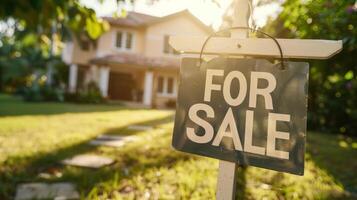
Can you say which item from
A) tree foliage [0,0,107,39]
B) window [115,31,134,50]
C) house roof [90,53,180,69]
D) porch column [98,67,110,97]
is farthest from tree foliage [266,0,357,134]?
window [115,31,134,50]

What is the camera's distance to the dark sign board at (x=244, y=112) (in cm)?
124

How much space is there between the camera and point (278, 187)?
3398 millimetres

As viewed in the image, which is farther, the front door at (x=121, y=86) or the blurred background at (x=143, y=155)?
the front door at (x=121, y=86)

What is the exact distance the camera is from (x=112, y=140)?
6465 millimetres

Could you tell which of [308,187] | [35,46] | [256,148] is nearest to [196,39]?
[256,148]

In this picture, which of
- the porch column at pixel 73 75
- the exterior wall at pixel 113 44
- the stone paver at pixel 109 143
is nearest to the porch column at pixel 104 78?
the exterior wall at pixel 113 44

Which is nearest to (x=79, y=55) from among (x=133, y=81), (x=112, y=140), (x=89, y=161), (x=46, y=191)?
(x=133, y=81)

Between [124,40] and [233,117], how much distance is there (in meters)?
23.5

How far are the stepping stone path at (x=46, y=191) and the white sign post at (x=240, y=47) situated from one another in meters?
2.26

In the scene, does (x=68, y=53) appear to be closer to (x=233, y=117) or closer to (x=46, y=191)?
(x=46, y=191)

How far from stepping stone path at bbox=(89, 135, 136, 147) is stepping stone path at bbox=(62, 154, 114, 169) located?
1.01 meters

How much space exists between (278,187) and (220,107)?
7.79 feet

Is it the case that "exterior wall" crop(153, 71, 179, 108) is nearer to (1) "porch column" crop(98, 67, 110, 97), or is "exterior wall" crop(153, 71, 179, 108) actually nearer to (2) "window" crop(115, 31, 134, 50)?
(2) "window" crop(115, 31, 134, 50)

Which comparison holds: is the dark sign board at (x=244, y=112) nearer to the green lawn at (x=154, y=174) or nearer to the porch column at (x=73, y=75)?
the green lawn at (x=154, y=174)
